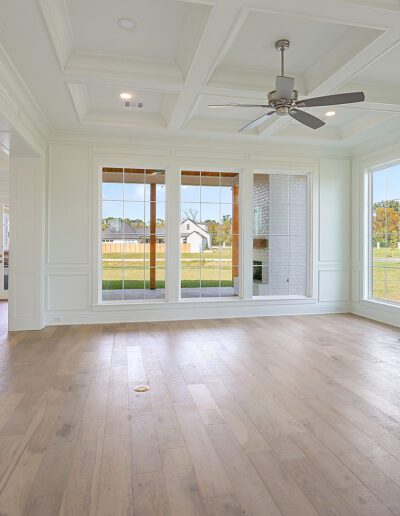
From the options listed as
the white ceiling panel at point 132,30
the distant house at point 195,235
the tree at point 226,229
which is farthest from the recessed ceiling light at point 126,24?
the tree at point 226,229

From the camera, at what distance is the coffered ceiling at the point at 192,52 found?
113 inches

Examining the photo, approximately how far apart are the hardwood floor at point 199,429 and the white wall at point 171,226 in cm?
137

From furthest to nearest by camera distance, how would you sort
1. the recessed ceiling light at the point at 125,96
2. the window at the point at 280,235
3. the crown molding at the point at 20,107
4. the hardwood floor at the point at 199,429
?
the window at the point at 280,235 < the recessed ceiling light at the point at 125,96 < the crown molding at the point at 20,107 < the hardwood floor at the point at 199,429

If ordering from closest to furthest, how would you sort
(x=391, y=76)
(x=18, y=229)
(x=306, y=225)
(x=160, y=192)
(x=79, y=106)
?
(x=391, y=76) < (x=79, y=106) < (x=18, y=229) < (x=160, y=192) < (x=306, y=225)

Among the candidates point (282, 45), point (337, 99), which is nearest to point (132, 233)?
point (282, 45)

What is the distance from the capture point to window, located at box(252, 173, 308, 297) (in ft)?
21.4

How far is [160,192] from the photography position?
6188mm

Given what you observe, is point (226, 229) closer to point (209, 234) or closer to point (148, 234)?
point (209, 234)

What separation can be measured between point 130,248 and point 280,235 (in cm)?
266

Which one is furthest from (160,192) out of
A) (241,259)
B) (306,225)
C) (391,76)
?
(391,76)

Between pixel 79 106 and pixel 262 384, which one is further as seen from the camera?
pixel 79 106

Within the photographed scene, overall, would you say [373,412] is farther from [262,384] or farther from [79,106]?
[79,106]

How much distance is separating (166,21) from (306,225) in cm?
435

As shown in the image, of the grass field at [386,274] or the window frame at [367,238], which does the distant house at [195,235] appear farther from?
the grass field at [386,274]
